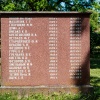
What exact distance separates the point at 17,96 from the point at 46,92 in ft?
2.52

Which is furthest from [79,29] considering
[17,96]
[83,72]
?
[17,96]

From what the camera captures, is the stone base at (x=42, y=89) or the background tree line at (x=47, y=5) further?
the background tree line at (x=47, y=5)

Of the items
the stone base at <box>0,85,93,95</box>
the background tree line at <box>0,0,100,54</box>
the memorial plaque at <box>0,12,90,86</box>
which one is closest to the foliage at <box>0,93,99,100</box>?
the stone base at <box>0,85,93,95</box>

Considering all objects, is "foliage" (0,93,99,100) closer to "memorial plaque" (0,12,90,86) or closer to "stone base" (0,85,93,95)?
"stone base" (0,85,93,95)

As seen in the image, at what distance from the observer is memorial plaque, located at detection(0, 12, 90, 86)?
9.32 m

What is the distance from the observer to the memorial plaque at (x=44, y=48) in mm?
9320

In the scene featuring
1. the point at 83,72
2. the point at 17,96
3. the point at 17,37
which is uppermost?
the point at 17,37

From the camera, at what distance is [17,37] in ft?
30.5

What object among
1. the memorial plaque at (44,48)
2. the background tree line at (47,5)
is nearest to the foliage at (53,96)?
the memorial plaque at (44,48)

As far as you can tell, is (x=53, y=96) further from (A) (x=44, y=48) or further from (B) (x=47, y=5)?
(B) (x=47, y=5)

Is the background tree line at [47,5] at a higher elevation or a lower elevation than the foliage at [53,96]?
higher

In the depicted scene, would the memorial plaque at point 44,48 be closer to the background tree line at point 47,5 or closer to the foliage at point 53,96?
the foliage at point 53,96

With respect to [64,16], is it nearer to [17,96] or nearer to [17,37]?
[17,37]

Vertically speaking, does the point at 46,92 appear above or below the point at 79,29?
below
